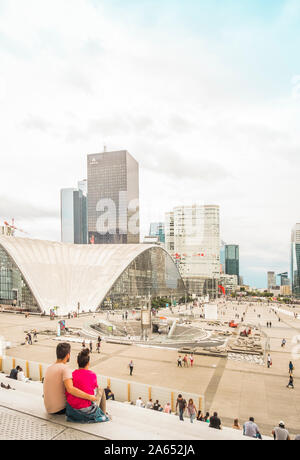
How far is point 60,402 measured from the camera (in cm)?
499

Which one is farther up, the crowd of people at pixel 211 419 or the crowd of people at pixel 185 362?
the crowd of people at pixel 211 419

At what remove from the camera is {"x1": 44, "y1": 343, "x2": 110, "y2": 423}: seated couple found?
15.7 ft

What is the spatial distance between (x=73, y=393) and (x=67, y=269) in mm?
54942

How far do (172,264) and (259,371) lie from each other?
63181 millimetres

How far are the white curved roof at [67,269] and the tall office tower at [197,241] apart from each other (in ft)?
292

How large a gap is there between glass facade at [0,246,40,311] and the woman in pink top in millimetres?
47200

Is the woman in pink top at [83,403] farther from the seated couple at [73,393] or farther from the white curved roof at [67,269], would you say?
the white curved roof at [67,269]

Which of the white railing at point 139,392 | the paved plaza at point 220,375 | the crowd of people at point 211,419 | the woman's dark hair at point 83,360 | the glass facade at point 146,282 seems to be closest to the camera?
the woman's dark hair at point 83,360

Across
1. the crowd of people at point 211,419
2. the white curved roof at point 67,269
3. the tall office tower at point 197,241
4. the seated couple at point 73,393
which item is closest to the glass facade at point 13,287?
the white curved roof at point 67,269

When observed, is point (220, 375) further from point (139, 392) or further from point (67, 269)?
point (67, 269)

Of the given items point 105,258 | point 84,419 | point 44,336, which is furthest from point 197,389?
point 105,258

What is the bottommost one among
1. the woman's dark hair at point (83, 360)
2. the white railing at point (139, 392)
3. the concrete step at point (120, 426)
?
the white railing at point (139, 392)

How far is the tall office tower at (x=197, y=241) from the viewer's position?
156m

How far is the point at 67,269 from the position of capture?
57781 mm
